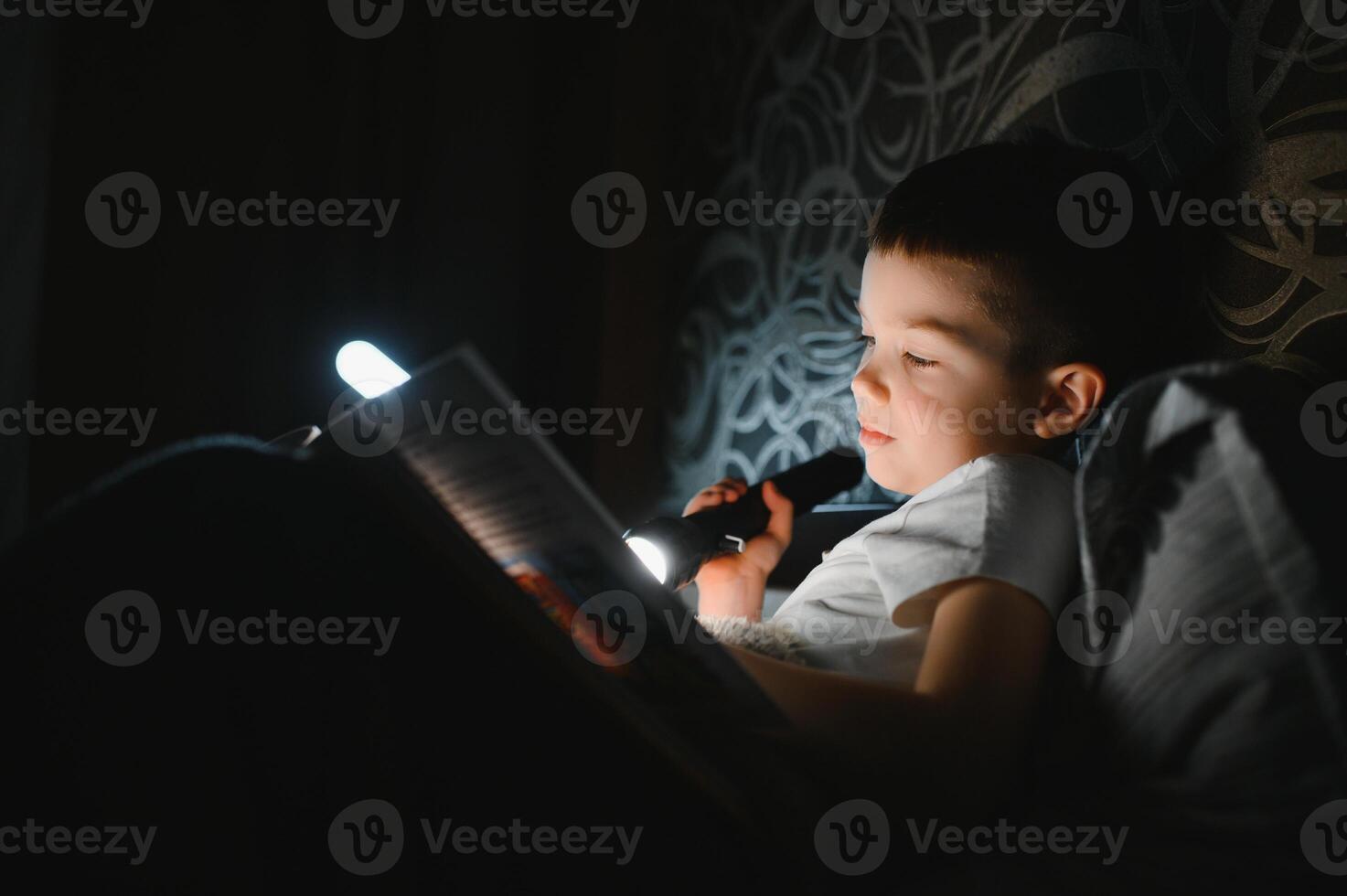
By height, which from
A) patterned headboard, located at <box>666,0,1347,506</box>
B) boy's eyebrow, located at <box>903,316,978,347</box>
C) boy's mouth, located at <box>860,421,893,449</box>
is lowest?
boy's mouth, located at <box>860,421,893,449</box>

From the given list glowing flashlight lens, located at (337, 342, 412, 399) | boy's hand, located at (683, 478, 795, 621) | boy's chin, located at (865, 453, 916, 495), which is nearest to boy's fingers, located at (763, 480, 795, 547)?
boy's hand, located at (683, 478, 795, 621)

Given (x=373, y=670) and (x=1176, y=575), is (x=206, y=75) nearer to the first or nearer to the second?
(x=373, y=670)

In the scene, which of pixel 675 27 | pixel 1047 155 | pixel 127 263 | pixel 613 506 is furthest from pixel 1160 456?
pixel 127 263

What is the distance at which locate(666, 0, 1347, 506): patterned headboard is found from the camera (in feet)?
2.78

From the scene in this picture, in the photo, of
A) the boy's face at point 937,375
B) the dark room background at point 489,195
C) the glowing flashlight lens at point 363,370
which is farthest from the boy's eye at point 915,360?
the glowing flashlight lens at point 363,370

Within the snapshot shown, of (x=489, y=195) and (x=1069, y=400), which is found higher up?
(x=489, y=195)

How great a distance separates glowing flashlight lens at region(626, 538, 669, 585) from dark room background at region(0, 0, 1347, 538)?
1.67 feet

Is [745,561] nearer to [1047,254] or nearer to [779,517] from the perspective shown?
[779,517]

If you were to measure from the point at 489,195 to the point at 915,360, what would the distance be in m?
1.53

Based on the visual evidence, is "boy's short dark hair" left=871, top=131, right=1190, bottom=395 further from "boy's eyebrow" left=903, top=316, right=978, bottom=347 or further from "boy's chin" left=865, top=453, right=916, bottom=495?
"boy's chin" left=865, top=453, right=916, bottom=495

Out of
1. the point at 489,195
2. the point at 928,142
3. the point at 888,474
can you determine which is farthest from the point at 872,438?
the point at 489,195

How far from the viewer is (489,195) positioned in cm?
219

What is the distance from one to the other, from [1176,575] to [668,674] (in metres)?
0.29

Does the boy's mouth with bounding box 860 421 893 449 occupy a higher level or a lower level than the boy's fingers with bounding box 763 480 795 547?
higher
